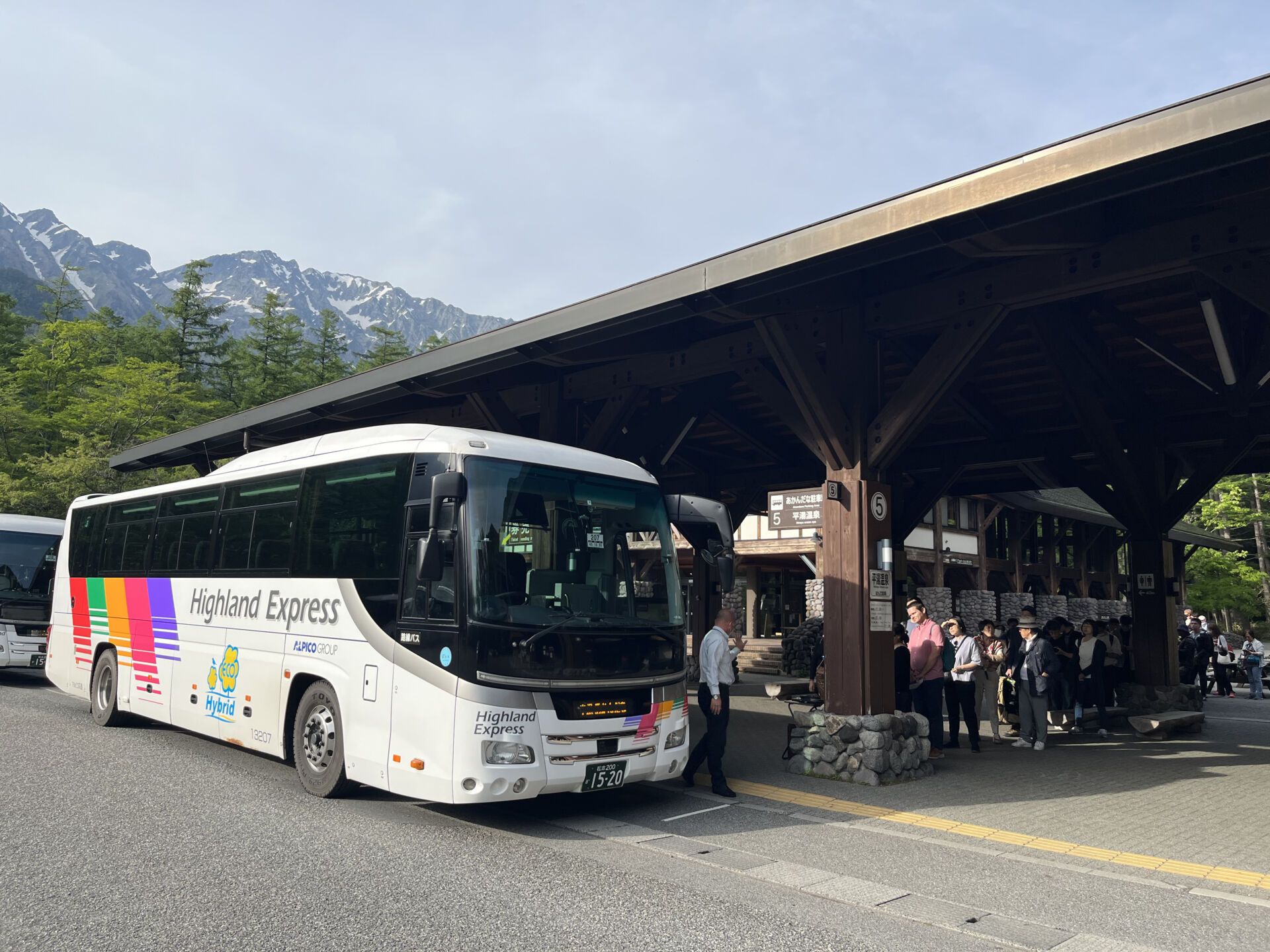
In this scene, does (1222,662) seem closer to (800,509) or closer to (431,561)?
(800,509)

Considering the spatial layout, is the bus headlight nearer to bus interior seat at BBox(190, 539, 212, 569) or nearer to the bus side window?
the bus side window

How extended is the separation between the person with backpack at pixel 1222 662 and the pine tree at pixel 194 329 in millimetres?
45563

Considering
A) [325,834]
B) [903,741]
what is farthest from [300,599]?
[903,741]

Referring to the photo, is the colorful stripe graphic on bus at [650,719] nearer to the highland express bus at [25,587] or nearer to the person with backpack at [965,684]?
the person with backpack at [965,684]

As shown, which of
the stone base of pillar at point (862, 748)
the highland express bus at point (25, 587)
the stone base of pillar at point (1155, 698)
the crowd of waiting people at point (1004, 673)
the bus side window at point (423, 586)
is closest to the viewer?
the bus side window at point (423, 586)

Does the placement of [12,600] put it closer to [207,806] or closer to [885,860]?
[207,806]

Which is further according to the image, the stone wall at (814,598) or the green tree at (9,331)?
the green tree at (9,331)

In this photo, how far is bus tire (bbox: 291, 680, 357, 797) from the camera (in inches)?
296

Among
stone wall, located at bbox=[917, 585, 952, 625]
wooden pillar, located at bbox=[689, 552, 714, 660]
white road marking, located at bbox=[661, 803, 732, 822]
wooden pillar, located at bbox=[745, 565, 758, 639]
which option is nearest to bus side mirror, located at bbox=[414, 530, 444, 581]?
white road marking, located at bbox=[661, 803, 732, 822]

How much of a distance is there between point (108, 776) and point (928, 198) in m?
8.24

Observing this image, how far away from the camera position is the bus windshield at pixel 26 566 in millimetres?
16094

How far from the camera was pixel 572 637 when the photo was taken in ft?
22.7

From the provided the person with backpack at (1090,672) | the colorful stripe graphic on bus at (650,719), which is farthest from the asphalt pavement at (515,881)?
the person with backpack at (1090,672)

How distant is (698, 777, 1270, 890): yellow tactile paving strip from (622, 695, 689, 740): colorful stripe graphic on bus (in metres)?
1.47
